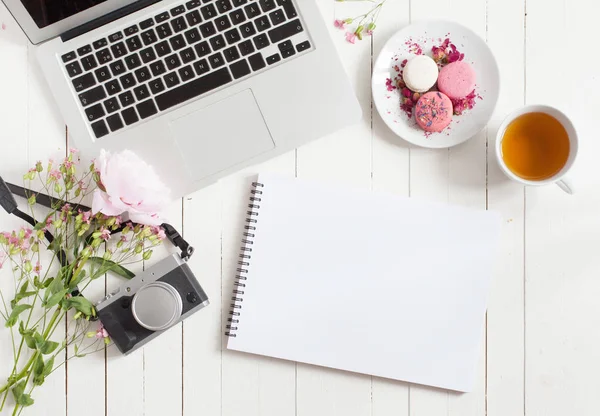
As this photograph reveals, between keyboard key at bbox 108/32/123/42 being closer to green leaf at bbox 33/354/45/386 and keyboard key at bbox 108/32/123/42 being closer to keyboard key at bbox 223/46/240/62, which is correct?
keyboard key at bbox 223/46/240/62

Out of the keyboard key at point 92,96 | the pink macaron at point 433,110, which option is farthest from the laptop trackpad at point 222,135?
the pink macaron at point 433,110

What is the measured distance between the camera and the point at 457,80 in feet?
2.50

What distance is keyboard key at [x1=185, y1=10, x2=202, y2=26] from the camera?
752mm

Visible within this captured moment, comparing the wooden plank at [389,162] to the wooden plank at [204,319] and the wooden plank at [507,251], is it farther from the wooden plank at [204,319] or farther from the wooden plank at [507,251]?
the wooden plank at [204,319]

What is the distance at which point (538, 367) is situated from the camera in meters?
0.82

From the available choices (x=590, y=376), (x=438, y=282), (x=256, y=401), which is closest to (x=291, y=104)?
(x=438, y=282)

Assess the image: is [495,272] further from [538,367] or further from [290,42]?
[290,42]

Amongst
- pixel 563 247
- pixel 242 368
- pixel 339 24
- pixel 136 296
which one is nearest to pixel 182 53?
pixel 339 24

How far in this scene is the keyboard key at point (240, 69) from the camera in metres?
0.75

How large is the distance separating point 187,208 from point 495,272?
1.51ft

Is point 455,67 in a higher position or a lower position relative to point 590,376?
higher

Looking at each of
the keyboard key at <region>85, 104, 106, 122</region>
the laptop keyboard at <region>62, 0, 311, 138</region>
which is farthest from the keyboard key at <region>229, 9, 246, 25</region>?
the keyboard key at <region>85, 104, 106, 122</region>

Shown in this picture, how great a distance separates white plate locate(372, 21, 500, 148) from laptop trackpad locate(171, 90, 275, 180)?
17 cm

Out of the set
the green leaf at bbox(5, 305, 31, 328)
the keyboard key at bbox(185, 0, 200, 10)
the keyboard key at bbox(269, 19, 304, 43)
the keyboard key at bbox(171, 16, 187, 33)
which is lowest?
the green leaf at bbox(5, 305, 31, 328)
